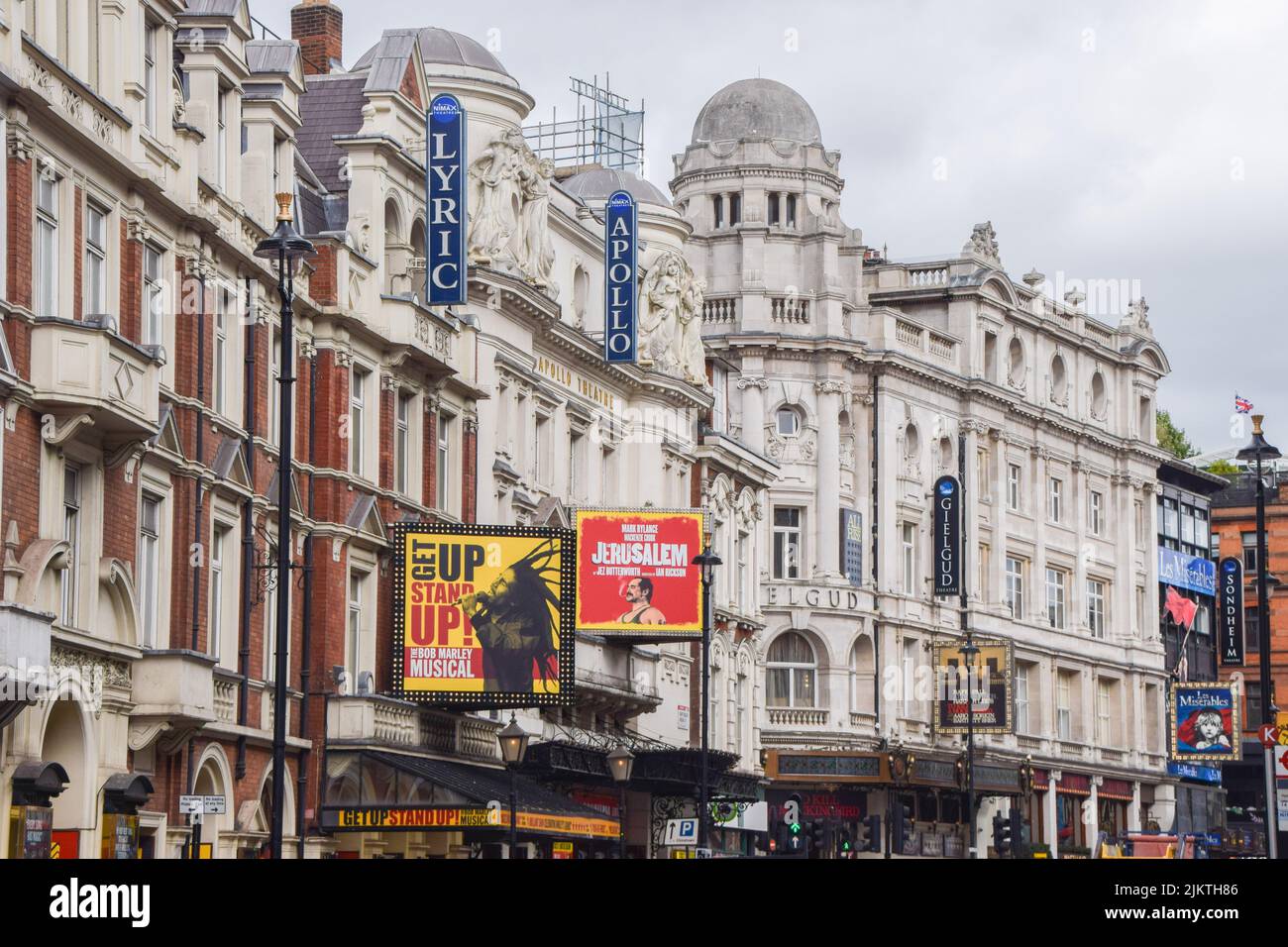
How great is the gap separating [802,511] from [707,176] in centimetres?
1259

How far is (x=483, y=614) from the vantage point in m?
43.8

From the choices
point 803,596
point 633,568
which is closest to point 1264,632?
point 633,568

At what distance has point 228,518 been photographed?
36.4 metres

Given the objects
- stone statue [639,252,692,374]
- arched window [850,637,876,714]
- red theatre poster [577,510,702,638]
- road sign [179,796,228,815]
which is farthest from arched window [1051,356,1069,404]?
road sign [179,796,228,815]

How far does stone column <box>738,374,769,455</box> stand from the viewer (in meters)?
81.4

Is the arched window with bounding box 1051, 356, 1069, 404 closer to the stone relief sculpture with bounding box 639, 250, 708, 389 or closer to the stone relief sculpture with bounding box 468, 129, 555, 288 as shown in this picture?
the stone relief sculpture with bounding box 639, 250, 708, 389

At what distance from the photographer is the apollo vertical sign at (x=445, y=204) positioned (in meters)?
43.8

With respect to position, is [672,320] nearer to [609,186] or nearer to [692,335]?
[692,335]

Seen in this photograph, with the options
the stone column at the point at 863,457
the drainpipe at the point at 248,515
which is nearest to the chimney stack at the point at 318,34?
the drainpipe at the point at 248,515

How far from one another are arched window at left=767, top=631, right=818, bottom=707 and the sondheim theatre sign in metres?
1.25

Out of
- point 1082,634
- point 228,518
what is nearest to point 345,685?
point 228,518

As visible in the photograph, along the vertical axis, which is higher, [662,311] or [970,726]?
[662,311]

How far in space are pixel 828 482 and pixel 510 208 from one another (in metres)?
34.2
